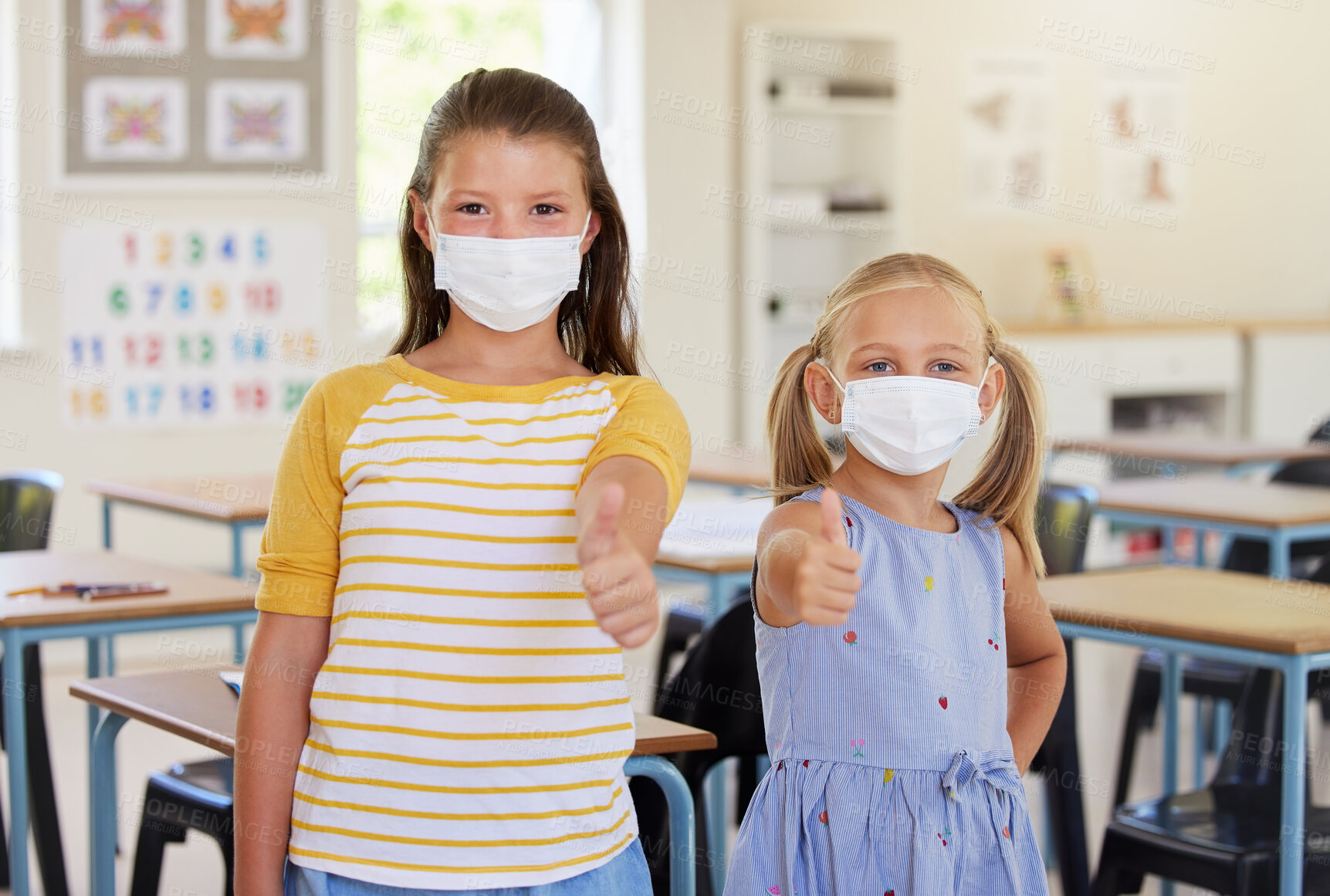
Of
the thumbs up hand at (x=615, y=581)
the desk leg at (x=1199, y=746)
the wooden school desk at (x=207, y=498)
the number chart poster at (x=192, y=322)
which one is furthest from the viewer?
the number chart poster at (x=192, y=322)

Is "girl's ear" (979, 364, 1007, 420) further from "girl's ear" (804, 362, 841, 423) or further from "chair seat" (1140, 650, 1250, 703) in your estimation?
"chair seat" (1140, 650, 1250, 703)

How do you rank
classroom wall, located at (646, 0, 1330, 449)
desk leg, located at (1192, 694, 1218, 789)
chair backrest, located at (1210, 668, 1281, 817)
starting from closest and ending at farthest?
chair backrest, located at (1210, 668, 1281, 817) → desk leg, located at (1192, 694, 1218, 789) → classroom wall, located at (646, 0, 1330, 449)

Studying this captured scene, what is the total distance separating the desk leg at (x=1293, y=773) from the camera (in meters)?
1.91

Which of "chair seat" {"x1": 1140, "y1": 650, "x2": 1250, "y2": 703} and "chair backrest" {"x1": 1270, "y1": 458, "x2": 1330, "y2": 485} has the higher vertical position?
"chair backrest" {"x1": 1270, "y1": 458, "x2": 1330, "y2": 485}

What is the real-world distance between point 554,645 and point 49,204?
443 cm

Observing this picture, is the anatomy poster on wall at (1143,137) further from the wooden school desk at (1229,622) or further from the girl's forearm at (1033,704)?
the girl's forearm at (1033,704)

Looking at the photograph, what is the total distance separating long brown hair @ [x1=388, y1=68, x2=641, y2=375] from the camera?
1200 millimetres

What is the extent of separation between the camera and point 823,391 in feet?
4.83

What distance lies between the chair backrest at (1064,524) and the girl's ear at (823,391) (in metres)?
1.43

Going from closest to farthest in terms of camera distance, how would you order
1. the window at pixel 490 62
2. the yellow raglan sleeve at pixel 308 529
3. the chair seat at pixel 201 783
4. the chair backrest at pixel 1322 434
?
the yellow raglan sleeve at pixel 308 529, the chair seat at pixel 201 783, the chair backrest at pixel 1322 434, the window at pixel 490 62

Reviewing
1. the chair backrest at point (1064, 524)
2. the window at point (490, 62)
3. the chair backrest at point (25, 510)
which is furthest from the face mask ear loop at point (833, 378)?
the window at point (490, 62)

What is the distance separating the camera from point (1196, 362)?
6719 millimetres

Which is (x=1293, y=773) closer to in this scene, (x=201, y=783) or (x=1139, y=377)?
(x=201, y=783)

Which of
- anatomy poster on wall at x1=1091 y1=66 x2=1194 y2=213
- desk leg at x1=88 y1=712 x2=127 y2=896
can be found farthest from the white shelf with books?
desk leg at x1=88 y1=712 x2=127 y2=896
